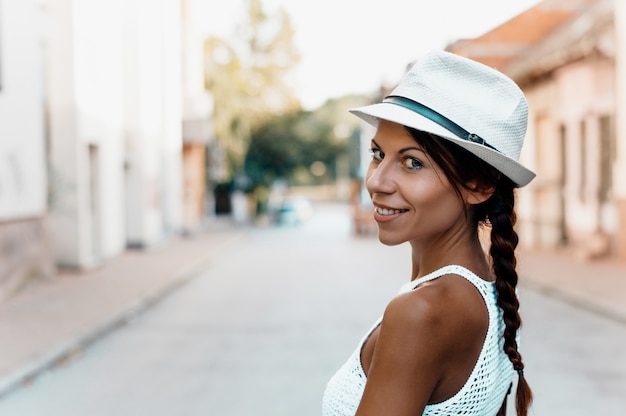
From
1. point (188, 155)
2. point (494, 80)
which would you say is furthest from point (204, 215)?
point (494, 80)

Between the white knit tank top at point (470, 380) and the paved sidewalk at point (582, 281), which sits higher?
the white knit tank top at point (470, 380)

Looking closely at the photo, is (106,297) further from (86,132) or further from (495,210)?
(495,210)

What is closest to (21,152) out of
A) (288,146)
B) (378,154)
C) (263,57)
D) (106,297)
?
(106,297)

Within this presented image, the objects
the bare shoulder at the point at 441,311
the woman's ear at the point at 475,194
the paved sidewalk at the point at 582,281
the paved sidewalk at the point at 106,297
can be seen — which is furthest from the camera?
the paved sidewalk at the point at 582,281

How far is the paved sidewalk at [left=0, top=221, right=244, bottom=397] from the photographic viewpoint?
7.53 m

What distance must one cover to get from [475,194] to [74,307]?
1010 cm

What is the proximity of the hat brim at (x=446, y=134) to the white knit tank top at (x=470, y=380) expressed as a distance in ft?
0.69

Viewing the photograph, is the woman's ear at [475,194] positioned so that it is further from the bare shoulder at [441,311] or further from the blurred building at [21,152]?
the blurred building at [21,152]

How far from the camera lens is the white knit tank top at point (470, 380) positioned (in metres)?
1.40

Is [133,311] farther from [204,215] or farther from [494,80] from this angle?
[204,215]

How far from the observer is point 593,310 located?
10.4 m

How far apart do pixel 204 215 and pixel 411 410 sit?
122 ft

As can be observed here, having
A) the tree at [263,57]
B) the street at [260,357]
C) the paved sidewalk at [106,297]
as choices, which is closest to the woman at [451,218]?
the street at [260,357]

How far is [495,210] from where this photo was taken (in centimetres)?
154
